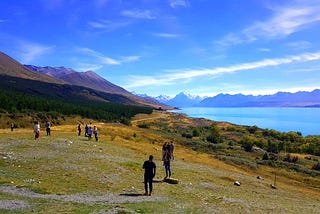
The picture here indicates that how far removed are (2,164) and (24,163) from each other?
1621 millimetres

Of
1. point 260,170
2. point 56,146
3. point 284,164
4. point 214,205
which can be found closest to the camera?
point 214,205

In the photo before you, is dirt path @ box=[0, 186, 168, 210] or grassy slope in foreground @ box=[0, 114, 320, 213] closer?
grassy slope in foreground @ box=[0, 114, 320, 213]

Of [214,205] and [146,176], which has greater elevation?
[146,176]

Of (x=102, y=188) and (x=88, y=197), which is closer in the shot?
(x=88, y=197)

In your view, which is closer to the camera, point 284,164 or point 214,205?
point 214,205

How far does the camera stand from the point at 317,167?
6247 centimetres

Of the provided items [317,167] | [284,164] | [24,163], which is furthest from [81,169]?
[317,167]

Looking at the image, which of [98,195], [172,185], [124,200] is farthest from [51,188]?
[172,185]

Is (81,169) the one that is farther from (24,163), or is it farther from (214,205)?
(214,205)

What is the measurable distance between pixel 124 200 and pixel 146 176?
91.4 inches

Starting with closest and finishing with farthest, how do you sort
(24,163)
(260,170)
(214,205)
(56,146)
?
(214,205) < (24,163) < (56,146) < (260,170)

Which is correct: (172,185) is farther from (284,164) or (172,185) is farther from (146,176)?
(284,164)

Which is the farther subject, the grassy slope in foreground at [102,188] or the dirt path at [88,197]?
the dirt path at [88,197]

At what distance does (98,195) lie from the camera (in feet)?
72.0
